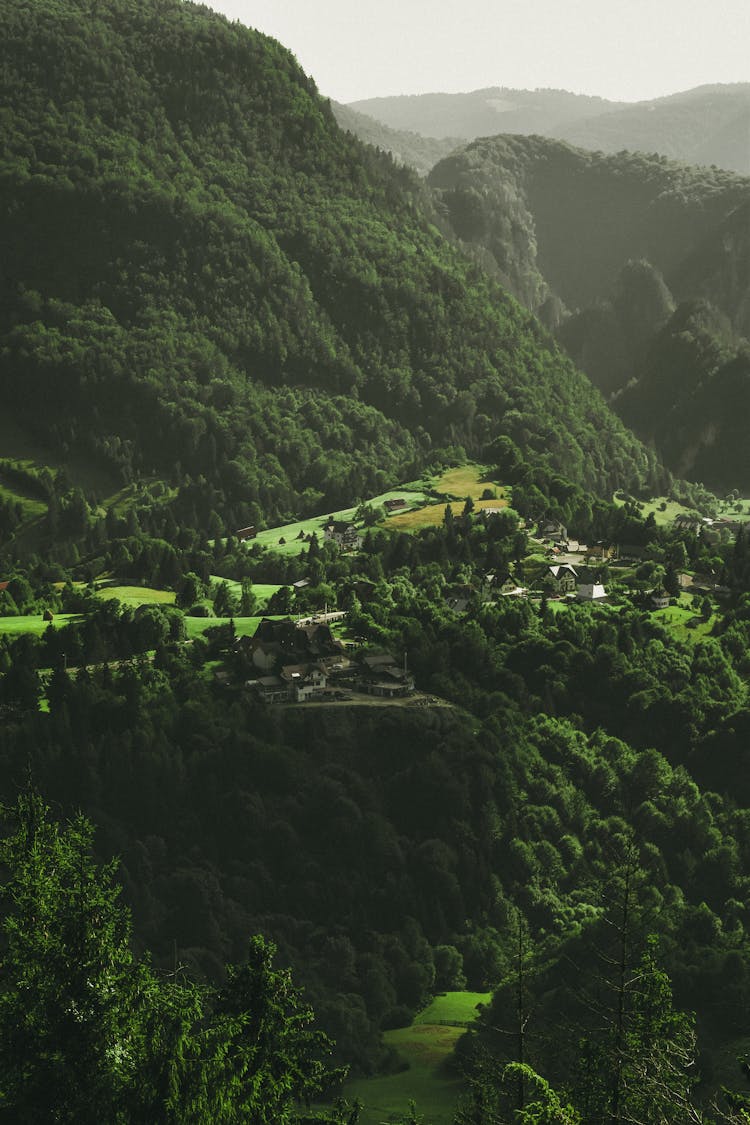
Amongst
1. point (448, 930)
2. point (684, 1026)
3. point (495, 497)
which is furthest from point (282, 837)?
point (495, 497)

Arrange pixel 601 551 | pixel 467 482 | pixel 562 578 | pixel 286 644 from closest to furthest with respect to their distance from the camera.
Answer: pixel 286 644
pixel 562 578
pixel 601 551
pixel 467 482

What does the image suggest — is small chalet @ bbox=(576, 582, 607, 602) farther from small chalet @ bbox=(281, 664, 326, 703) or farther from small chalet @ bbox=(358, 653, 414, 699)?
small chalet @ bbox=(281, 664, 326, 703)

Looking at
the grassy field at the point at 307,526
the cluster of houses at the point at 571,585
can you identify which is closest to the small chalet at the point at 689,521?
the grassy field at the point at 307,526

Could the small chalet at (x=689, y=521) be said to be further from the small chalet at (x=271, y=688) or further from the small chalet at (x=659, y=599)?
the small chalet at (x=271, y=688)

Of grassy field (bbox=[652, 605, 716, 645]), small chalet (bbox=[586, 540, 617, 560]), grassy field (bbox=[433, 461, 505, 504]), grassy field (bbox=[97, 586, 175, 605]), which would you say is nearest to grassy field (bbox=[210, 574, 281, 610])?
grassy field (bbox=[97, 586, 175, 605])

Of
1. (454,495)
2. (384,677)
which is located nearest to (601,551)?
(454,495)

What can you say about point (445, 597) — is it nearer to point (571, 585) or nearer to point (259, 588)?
point (571, 585)
